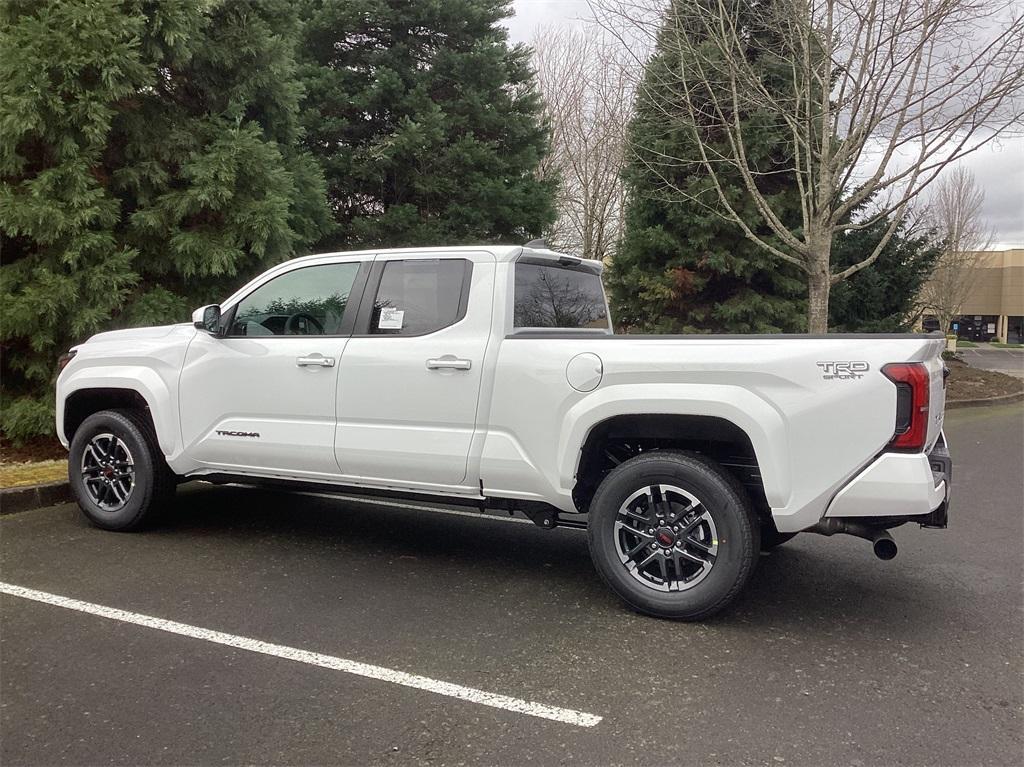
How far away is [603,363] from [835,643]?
1.71 metres

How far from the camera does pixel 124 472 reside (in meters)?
5.53

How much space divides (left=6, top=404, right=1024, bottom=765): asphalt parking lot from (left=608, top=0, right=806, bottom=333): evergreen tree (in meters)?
8.68

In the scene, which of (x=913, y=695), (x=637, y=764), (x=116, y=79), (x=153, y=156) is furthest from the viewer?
(x=153, y=156)

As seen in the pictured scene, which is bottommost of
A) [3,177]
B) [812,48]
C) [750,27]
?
[3,177]

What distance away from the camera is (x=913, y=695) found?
325 cm

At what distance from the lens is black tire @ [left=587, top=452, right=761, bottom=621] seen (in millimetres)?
3838

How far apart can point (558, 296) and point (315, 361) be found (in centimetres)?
153

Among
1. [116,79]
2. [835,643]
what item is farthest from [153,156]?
[835,643]

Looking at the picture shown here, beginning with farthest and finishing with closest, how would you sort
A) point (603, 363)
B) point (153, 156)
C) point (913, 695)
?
point (153, 156), point (603, 363), point (913, 695)

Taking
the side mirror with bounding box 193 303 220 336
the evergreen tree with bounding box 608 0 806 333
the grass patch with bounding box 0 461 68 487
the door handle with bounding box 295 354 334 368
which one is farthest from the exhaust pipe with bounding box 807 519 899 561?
the evergreen tree with bounding box 608 0 806 333

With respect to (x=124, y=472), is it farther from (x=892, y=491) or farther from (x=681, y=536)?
(x=892, y=491)

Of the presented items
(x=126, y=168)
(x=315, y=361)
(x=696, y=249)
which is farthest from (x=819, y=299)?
(x=126, y=168)

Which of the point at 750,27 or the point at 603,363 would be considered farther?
the point at 750,27

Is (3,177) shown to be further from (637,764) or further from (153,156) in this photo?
(637,764)
